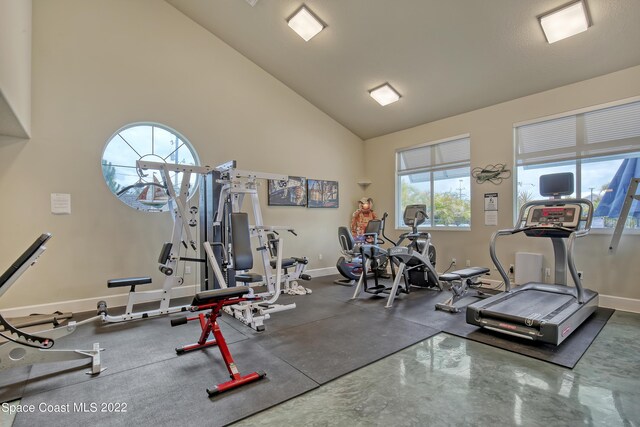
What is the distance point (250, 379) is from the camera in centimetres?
245

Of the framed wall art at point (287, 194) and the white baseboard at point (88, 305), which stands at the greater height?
the framed wall art at point (287, 194)

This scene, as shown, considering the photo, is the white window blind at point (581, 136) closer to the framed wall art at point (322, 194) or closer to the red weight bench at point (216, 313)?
the framed wall art at point (322, 194)

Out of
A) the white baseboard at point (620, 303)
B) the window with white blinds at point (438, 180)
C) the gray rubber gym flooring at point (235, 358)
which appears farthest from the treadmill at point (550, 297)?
the window with white blinds at point (438, 180)

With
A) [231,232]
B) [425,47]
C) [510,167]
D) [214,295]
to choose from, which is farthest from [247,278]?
[510,167]

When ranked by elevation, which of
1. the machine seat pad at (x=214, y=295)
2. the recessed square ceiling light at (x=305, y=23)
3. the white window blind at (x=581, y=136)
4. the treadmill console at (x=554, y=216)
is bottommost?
the machine seat pad at (x=214, y=295)

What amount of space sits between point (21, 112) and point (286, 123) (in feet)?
13.9

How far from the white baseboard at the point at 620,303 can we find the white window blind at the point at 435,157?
3.07m

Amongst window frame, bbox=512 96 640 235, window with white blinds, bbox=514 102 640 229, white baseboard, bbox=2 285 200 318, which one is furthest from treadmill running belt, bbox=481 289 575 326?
white baseboard, bbox=2 285 200 318

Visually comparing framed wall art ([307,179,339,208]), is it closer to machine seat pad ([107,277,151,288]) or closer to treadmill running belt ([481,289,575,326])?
machine seat pad ([107,277,151,288])

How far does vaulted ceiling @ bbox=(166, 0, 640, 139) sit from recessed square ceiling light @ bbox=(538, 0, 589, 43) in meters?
0.09

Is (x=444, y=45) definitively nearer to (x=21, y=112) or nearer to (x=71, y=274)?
(x=21, y=112)

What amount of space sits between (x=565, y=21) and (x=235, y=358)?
5.49m

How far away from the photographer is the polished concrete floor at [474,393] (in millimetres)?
2006

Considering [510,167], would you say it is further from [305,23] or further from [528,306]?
[305,23]
